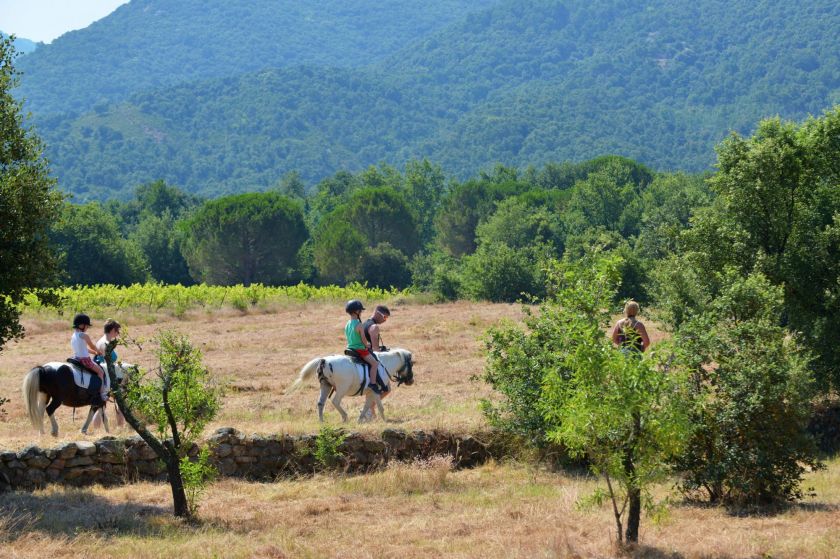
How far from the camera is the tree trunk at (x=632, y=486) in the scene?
36.1 feet

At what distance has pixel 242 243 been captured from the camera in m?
88.5

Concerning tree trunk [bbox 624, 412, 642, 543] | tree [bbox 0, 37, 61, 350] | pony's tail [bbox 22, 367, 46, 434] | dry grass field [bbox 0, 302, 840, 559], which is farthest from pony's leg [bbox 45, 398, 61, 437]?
tree trunk [bbox 624, 412, 642, 543]

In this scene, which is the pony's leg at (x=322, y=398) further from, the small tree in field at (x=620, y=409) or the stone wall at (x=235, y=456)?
the small tree in field at (x=620, y=409)

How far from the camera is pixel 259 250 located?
88.7 meters

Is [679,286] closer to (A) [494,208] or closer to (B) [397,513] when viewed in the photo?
(B) [397,513]

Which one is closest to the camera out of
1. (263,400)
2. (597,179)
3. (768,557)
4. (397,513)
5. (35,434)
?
(768,557)

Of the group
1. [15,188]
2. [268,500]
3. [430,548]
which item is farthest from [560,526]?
[15,188]

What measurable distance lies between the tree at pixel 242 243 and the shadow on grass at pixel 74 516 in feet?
239

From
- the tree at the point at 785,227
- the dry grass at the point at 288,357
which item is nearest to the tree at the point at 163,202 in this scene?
the dry grass at the point at 288,357

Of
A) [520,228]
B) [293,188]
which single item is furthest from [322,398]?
[293,188]

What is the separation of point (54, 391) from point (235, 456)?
3.60 m

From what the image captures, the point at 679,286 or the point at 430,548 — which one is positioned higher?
the point at 679,286

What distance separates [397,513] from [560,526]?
232 cm

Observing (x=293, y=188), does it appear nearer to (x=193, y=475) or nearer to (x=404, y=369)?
(x=404, y=369)
